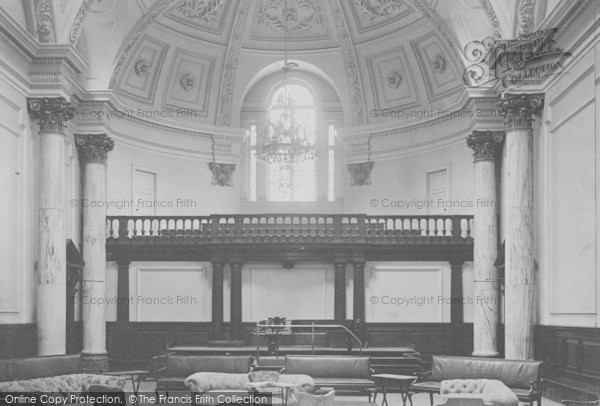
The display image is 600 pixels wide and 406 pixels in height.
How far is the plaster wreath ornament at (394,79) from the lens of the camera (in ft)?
82.2

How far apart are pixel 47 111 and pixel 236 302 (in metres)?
7.54

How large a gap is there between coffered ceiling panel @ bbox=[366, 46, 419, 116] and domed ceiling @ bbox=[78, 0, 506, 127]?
0.10 feet

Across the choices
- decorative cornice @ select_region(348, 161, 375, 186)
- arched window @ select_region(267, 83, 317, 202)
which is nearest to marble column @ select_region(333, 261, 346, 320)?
decorative cornice @ select_region(348, 161, 375, 186)

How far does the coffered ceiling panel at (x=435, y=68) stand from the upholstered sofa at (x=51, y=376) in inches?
513

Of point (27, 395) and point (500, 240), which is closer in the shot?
point (27, 395)

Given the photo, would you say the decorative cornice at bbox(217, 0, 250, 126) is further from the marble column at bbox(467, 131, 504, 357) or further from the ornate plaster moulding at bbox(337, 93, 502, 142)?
the marble column at bbox(467, 131, 504, 357)

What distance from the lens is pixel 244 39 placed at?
25672mm

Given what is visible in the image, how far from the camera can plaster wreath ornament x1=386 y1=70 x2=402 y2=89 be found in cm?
2506

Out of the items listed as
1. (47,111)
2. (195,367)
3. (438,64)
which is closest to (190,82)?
(438,64)

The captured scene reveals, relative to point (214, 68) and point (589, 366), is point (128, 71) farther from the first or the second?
point (589, 366)

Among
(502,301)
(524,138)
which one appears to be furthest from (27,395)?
(502,301)

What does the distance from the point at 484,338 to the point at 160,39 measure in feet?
39.0

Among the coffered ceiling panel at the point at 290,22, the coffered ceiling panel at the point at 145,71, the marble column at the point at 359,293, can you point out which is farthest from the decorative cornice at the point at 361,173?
the coffered ceiling panel at the point at 145,71

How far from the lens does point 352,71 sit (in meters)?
25.6
